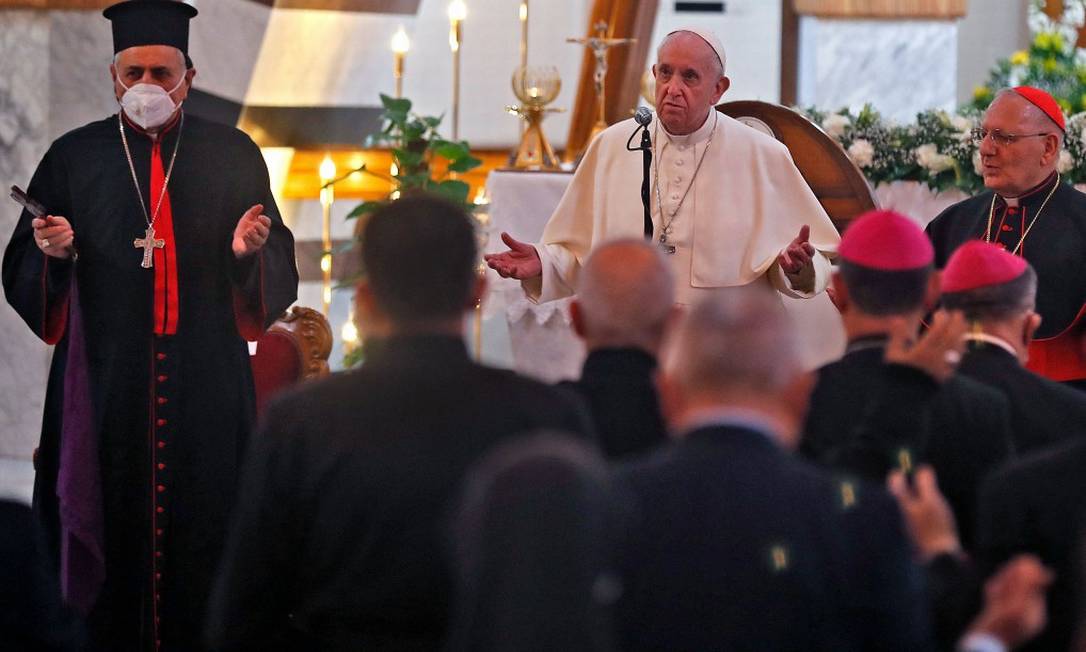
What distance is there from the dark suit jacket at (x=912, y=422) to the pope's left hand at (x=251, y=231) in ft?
6.24

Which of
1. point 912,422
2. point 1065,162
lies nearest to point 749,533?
point 912,422

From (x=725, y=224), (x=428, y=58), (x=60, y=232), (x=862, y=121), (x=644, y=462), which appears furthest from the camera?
(x=428, y=58)

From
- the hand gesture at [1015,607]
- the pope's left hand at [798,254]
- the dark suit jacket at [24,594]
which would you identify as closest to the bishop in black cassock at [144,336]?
the pope's left hand at [798,254]

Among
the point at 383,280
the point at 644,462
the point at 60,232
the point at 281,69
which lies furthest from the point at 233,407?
the point at 281,69

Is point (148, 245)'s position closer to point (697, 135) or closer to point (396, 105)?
point (697, 135)

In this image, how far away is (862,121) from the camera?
7.16m

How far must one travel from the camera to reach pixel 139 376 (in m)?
4.97

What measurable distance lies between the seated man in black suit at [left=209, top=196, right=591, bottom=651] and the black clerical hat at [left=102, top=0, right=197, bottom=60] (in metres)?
2.31

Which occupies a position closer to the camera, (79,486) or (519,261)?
(79,486)

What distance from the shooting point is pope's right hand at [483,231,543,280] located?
17.7 ft

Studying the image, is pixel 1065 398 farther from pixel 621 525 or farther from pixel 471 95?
pixel 471 95

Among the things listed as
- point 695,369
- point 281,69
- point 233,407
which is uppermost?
point 281,69

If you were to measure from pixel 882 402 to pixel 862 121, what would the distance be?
4212 millimetres

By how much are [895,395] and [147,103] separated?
8.58ft
